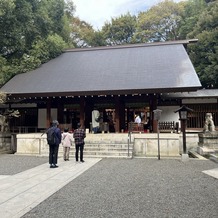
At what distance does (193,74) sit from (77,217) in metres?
11.8

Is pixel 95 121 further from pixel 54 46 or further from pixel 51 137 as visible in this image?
pixel 54 46

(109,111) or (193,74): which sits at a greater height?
(193,74)

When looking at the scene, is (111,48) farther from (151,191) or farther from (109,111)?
(151,191)

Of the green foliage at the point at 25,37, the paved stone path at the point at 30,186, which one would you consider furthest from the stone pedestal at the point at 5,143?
the paved stone path at the point at 30,186

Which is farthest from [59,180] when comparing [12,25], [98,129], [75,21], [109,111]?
[75,21]

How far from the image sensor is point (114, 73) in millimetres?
15797

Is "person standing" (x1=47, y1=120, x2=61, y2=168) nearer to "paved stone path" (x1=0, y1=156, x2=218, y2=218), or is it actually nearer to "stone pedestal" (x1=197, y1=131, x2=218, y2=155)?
"paved stone path" (x1=0, y1=156, x2=218, y2=218)

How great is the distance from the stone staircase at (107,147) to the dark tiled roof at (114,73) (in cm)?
263

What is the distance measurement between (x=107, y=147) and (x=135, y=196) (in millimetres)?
7125

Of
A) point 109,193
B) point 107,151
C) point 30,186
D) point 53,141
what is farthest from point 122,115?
point 109,193

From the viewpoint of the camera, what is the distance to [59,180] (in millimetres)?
6812

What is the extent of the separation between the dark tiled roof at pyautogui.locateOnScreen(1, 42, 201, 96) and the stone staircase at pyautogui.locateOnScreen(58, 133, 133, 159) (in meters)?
2.63

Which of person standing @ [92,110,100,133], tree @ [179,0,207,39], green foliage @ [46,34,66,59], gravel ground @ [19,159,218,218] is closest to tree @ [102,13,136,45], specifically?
tree @ [179,0,207,39]

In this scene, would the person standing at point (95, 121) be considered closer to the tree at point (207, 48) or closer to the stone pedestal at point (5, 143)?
the stone pedestal at point (5, 143)
